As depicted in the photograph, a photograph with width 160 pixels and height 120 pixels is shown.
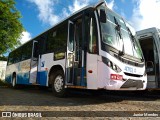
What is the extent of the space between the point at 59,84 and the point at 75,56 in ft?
4.15

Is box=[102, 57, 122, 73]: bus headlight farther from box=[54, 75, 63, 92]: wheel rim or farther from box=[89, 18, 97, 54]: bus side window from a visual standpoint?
box=[54, 75, 63, 92]: wheel rim

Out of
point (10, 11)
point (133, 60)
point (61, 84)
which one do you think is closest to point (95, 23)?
point (133, 60)

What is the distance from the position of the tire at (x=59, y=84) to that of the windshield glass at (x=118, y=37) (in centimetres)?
227

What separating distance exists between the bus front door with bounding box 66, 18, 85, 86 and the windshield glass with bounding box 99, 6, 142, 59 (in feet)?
3.22

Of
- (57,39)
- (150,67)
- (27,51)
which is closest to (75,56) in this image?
(57,39)

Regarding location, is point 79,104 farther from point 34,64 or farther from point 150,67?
point 34,64

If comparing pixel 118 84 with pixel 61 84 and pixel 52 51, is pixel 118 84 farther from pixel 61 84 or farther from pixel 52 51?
pixel 52 51

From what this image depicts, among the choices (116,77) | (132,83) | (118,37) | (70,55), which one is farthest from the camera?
(70,55)

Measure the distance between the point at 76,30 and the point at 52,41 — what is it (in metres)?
1.69

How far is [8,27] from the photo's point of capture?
27656mm

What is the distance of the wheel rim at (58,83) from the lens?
7.55 metres

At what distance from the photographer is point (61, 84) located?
7.52 meters

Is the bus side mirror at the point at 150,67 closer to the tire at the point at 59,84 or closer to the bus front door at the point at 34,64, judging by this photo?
the tire at the point at 59,84

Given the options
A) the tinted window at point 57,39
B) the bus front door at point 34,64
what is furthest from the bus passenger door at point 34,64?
the tinted window at point 57,39
